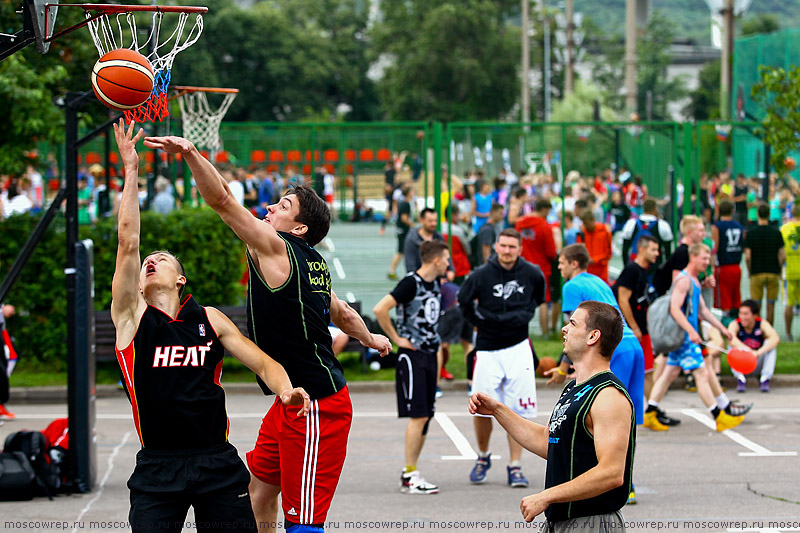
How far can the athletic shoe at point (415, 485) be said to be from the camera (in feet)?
28.6

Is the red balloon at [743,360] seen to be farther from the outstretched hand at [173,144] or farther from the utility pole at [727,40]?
the utility pole at [727,40]

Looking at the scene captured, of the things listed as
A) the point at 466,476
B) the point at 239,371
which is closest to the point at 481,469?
the point at 466,476

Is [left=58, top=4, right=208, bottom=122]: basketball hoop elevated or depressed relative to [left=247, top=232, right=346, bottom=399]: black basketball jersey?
Answer: elevated

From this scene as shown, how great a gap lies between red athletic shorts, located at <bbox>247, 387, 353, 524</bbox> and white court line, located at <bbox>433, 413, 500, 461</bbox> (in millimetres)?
4509

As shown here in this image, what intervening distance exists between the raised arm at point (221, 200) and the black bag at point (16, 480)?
14.0 ft

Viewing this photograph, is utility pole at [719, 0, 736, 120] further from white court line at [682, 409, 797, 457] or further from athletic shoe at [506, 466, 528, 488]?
athletic shoe at [506, 466, 528, 488]

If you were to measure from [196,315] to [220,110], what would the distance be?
9.97 meters

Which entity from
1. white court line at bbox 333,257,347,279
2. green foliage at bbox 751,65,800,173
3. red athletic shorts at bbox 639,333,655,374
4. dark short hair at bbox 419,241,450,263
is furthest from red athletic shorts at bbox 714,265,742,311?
dark short hair at bbox 419,241,450,263

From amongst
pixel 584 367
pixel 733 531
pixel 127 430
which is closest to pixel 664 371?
pixel 733 531

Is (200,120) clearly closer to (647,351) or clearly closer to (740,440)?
(647,351)

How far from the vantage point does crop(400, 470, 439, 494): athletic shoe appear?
28.6 feet

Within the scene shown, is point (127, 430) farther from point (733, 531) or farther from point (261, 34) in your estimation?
point (261, 34)

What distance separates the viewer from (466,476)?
30.7ft

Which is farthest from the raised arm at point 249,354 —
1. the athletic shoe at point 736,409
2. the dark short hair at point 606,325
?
the athletic shoe at point 736,409
